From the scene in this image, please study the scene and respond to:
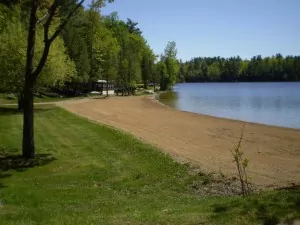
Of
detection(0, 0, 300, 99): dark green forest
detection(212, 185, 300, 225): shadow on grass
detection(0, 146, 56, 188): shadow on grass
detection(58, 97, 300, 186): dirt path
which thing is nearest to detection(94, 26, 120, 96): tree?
detection(0, 0, 300, 99): dark green forest

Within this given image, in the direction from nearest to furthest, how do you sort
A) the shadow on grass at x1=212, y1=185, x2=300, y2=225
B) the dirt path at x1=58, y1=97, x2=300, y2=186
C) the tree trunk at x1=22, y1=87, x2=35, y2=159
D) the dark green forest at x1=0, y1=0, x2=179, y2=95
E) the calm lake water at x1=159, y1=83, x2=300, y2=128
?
the shadow on grass at x1=212, y1=185, x2=300, y2=225 → the dirt path at x1=58, y1=97, x2=300, y2=186 → the tree trunk at x1=22, y1=87, x2=35, y2=159 → the dark green forest at x1=0, y1=0, x2=179, y2=95 → the calm lake water at x1=159, y1=83, x2=300, y2=128

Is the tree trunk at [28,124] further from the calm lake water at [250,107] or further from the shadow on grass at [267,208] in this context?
the calm lake water at [250,107]

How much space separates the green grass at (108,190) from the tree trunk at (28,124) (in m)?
0.47

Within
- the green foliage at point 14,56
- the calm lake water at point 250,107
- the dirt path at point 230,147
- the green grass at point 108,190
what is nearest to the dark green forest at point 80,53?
the green foliage at point 14,56

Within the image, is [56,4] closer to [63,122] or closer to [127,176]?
[127,176]


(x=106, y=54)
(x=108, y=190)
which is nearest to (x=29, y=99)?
(x=108, y=190)

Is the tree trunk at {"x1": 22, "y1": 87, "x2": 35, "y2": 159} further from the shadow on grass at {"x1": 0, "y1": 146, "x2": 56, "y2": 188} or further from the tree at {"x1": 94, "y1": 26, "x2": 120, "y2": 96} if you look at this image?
the tree at {"x1": 94, "y1": 26, "x2": 120, "y2": 96}

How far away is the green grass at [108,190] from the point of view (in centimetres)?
768

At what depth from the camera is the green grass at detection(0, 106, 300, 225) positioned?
7680 mm

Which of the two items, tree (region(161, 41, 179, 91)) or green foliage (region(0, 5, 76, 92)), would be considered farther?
tree (region(161, 41, 179, 91))

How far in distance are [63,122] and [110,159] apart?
45.7ft

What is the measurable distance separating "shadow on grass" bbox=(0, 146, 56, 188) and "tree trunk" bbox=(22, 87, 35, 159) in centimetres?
34

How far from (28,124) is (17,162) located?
60.6 inches

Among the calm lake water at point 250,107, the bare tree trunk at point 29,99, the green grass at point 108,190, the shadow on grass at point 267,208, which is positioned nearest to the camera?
the shadow on grass at point 267,208
